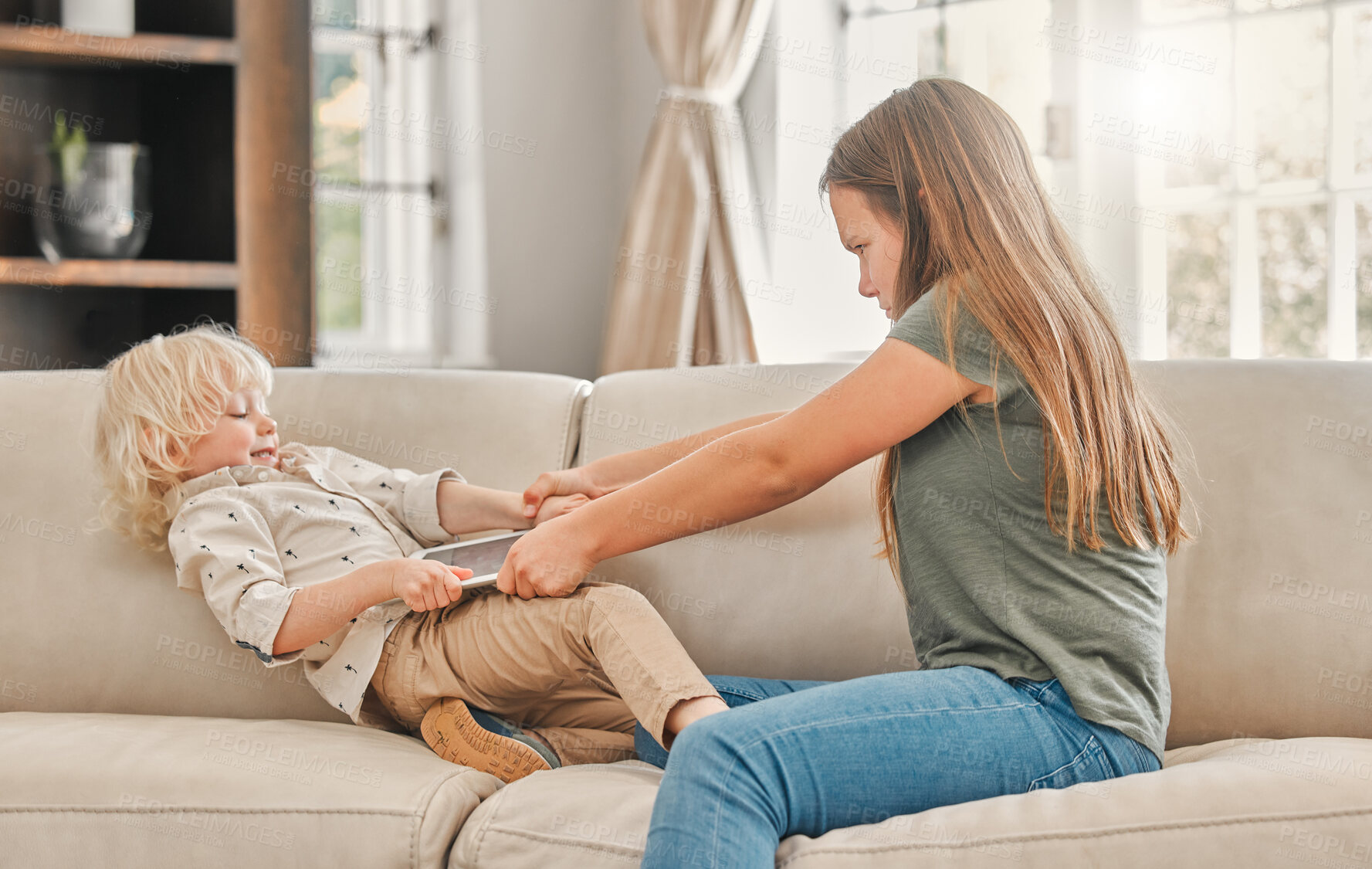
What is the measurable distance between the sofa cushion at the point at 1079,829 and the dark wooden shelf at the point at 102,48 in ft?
6.15

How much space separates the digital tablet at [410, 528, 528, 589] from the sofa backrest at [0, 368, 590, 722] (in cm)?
21

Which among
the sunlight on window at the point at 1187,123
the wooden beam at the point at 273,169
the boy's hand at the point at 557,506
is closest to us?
the boy's hand at the point at 557,506

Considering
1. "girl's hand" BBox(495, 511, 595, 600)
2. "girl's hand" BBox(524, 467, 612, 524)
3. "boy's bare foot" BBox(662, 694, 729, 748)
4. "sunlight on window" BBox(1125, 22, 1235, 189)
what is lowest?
"boy's bare foot" BBox(662, 694, 729, 748)

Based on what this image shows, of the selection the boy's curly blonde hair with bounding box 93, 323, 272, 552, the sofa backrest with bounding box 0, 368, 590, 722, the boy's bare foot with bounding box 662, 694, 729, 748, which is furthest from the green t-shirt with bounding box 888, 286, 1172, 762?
the boy's curly blonde hair with bounding box 93, 323, 272, 552

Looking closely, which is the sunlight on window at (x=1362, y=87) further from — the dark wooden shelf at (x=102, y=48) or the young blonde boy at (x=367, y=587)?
the dark wooden shelf at (x=102, y=48)

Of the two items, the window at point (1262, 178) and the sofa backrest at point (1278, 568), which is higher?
the window at point (1262, 178)

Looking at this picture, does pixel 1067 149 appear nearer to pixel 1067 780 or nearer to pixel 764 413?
pixel 764 413

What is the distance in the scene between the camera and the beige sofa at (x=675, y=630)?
0.98 metres

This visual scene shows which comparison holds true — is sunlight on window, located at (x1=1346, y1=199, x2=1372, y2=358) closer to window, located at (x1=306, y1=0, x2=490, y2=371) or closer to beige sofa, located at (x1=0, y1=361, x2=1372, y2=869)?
beige sofa, located at (x1=0, y1=361, x2=1372, y2=869)

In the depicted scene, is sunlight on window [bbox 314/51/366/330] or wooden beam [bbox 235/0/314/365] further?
sunlight on window [bbox 314/51/366/330]

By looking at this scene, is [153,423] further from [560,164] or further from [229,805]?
[560,164]

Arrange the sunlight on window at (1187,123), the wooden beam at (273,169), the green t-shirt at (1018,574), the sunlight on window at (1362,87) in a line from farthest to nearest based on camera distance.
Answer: the wooden beam at (273,169) < the sunlight on window at (1187,123) < the sunlight on window at (1362,87) < the green t-shirt at (1018,574)

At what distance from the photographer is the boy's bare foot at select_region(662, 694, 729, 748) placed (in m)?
1.12

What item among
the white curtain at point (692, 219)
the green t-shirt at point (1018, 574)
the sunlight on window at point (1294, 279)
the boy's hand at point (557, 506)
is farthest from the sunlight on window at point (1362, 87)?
the boy's hand at point (557, 506)
